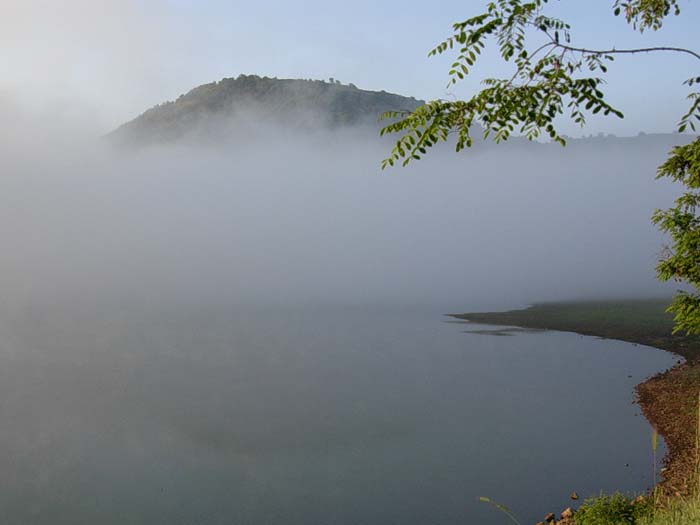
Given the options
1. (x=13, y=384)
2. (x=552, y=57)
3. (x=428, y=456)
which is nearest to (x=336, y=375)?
(x=428, y=456)

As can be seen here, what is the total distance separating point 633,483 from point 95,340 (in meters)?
44.0

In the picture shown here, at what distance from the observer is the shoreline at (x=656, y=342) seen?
21.1 metres

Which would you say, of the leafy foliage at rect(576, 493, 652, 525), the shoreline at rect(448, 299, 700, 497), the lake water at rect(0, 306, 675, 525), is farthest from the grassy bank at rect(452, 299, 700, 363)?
the leafy foliage at rect(576, 493, 652, 525)

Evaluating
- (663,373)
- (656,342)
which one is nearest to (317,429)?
(663,373)

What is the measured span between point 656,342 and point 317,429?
2903 cm

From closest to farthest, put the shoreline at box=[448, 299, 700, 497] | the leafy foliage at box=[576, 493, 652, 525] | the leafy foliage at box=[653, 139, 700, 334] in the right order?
the leafy foliage at box=[576, 493, 652, 525], the leafy foliage at box=[653, 139, 700, 334], the shoreline at box=[448, 299, 700, 497]

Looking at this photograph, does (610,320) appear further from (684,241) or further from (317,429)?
(684,241)

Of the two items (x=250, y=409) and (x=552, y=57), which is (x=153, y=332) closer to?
(x=250, y=409)

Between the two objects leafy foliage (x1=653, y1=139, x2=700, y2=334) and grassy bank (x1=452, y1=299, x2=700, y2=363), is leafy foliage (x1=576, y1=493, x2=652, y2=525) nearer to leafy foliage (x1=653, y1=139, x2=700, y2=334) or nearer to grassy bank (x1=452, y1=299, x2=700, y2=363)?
leafy foliage (x1=653, y1=139, x2=700, y2=334)

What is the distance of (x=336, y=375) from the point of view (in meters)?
37.3

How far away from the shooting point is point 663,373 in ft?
113

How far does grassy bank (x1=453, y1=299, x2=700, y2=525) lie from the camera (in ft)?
51.1

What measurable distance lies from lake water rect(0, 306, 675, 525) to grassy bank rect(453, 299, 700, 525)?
3.31 feet

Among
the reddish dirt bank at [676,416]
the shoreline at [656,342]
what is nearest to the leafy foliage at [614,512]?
the shoreline at [656,342]
